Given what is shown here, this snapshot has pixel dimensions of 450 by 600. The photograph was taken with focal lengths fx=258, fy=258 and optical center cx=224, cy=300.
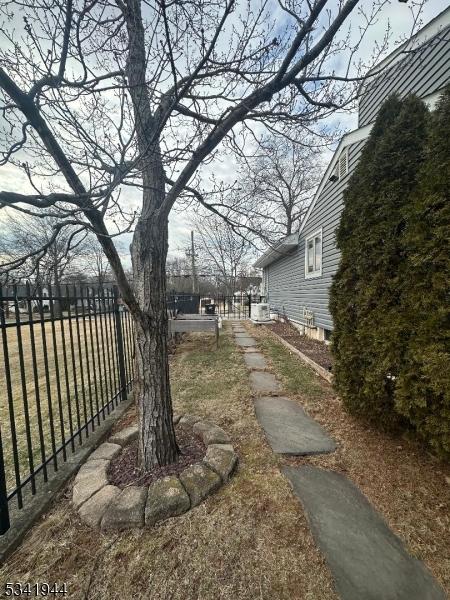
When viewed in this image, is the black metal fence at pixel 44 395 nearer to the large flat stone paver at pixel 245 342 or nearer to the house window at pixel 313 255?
the large flat stone paver at pixel 245 342

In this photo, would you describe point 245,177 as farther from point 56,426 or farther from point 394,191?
point 56,426

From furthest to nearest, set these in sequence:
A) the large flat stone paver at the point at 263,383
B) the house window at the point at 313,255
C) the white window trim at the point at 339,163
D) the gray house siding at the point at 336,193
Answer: the house window at the point at 313,255
the white window trim at the point at 339,163
the large flat stone paver at the point at 263,383
the gray house siding at the point at 336,193

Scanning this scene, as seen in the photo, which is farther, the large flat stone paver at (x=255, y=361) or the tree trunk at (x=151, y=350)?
the large flat stone paver at (x=255, y=361)

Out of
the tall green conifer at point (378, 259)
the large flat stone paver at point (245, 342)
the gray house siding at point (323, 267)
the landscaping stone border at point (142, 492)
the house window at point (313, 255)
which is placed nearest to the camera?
the landscaping stone border at point (142, 492)

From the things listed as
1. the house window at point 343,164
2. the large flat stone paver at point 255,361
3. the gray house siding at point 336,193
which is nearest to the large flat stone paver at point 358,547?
the gray house siding at point 336,193

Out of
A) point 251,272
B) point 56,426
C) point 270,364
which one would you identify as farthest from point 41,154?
point 251,272

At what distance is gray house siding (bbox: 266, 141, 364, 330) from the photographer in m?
6.23

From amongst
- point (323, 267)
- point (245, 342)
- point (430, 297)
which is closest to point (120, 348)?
point (430, 297)

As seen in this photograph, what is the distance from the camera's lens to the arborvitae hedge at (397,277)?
1.95 metres

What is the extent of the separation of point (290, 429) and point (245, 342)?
4.60 m

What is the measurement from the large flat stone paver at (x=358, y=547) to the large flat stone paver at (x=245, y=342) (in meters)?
5.00

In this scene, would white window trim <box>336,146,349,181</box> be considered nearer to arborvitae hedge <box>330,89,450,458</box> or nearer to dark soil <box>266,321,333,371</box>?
arborvitae hedge <box>330,89,450,458</box>

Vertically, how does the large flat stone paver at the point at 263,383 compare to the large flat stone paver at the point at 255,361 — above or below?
below

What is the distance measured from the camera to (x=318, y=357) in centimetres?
550
